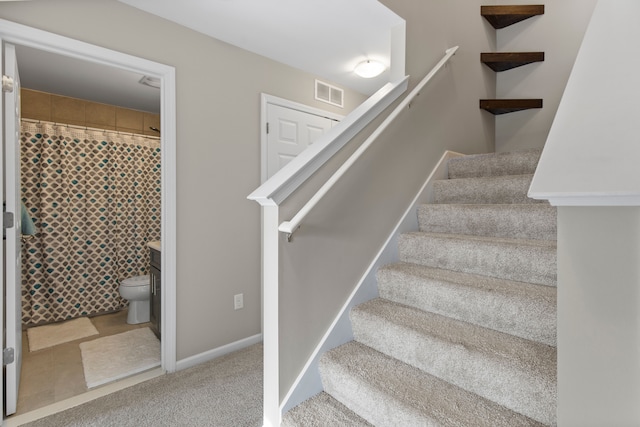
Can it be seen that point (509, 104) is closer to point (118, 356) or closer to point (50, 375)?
point (118, 356)

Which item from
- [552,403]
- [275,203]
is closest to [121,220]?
[275,203]

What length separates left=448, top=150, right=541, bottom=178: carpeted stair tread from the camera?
204cm

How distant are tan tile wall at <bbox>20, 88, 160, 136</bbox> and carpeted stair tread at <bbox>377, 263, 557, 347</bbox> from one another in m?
3.30

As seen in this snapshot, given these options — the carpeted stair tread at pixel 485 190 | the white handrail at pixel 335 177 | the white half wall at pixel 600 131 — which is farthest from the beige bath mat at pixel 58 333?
the white half wall at pixel 600 131

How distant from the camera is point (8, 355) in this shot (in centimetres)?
166

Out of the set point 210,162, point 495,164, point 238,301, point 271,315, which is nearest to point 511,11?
point 495,164

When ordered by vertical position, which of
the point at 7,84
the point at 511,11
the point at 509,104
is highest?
the point at 511,11

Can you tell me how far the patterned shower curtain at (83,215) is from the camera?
2.93 m

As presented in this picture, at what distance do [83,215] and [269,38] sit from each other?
8.23 ft

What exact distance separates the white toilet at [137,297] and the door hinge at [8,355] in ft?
4.13

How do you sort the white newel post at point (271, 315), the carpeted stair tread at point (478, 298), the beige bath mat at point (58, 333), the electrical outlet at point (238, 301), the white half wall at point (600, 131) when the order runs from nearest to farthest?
the white half wall at point (600, 131) < the carpeted stair tread at point (478, 298) < the white newel post at point (271, 315) < the electrical outlet at point (238, 301) < the beige bath mat at point (58, 333)

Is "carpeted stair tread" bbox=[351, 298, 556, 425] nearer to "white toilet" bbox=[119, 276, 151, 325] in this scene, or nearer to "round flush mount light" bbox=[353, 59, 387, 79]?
"round flush mount light" bbox=[353, 59, 387, 79]

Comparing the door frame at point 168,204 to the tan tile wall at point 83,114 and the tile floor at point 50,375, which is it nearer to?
the tile floor at point 50,375

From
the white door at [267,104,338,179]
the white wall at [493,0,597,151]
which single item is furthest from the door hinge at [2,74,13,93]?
the white wall at [493,0,597,151]
